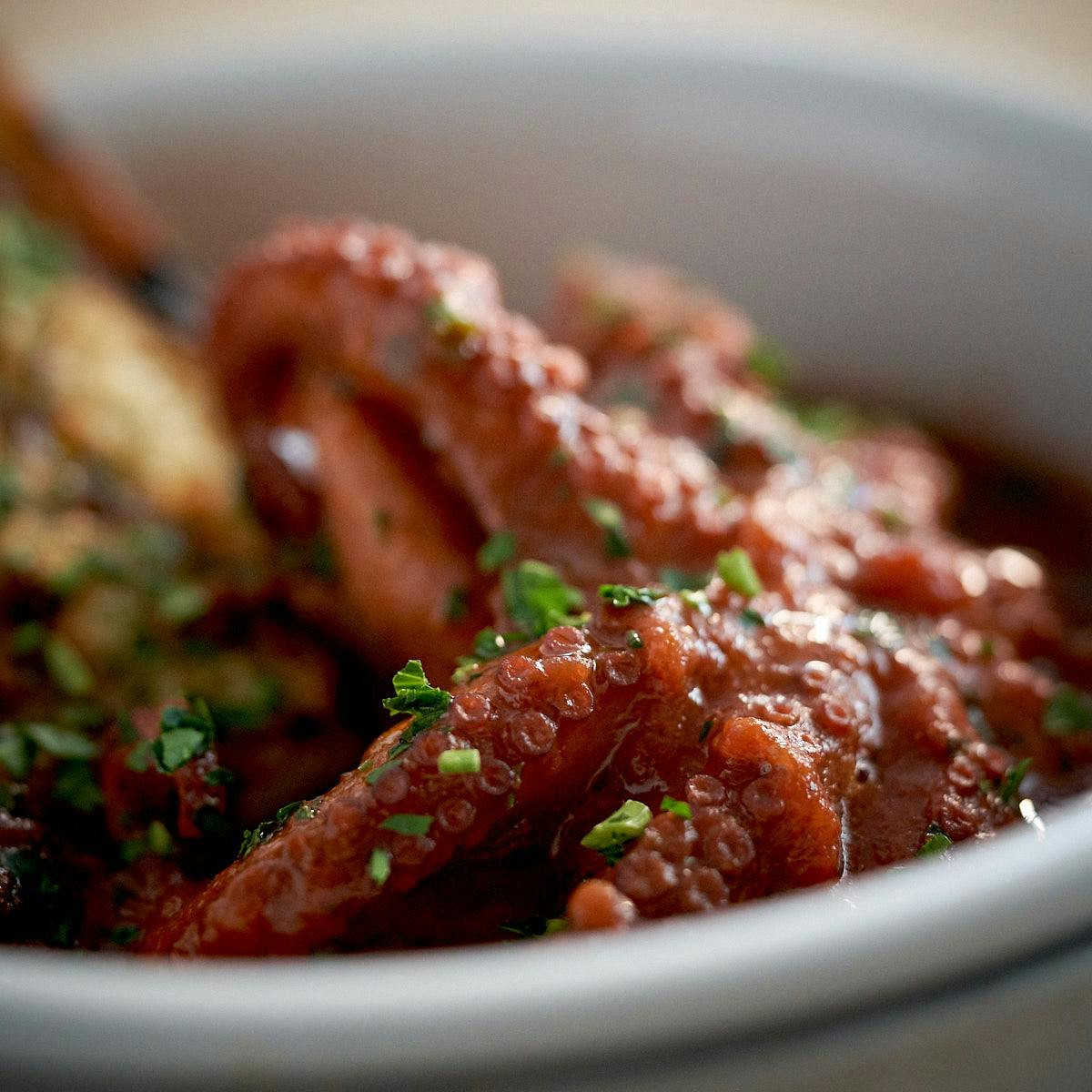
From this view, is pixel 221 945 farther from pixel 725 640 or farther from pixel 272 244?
pixel 272 244

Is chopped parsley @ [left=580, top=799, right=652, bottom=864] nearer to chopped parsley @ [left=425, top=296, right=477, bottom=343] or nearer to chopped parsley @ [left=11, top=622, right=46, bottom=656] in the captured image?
chopped parsley @ [left=425, top=296, right=477, bottom=343]

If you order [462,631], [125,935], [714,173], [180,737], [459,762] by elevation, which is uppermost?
[714,173]

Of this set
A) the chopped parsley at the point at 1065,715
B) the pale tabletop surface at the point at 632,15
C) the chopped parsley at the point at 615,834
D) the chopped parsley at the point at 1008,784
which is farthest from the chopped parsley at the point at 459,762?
the pale tabletop surface at the point at 632,15

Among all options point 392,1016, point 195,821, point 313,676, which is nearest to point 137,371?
point 313,676

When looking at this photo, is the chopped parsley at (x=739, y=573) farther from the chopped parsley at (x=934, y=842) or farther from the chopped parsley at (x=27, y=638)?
the chopped parsley at (x=27, y=638)

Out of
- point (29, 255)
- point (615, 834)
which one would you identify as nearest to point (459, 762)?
point (615, 834)

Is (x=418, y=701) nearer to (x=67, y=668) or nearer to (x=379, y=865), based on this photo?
(x=379, y=865)

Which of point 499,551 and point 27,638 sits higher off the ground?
point 499,551

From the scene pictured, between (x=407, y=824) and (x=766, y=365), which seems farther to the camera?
(x=766, y=365)
